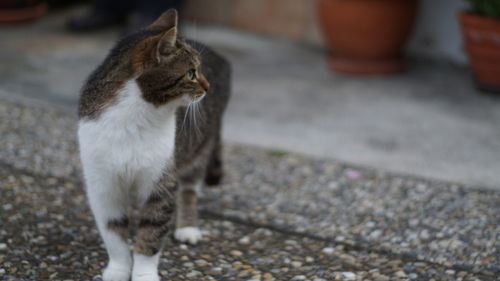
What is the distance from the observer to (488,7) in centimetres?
495

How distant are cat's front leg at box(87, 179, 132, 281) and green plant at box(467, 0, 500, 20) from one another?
346cm

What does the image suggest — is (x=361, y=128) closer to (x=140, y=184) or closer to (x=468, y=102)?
(x=468, y=102)

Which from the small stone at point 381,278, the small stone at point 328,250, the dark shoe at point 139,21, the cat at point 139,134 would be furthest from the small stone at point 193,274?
the dark shoe at point 139,21

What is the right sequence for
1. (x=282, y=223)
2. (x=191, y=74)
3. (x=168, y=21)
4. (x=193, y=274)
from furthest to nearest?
1. (x=282, y=223)
2. (x=193, y=274)
3. (x=168, y=21)
4. (x=191, y=74)

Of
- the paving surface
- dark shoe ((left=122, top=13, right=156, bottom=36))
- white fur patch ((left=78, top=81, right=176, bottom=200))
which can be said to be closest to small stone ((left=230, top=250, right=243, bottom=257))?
white fur patch ((left=78, top=81, right=176, bottom=200))

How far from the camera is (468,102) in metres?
5.15

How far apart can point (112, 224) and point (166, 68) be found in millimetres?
739

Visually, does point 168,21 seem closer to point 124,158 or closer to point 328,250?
point 124,158

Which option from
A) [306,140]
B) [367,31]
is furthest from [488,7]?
[306,140]

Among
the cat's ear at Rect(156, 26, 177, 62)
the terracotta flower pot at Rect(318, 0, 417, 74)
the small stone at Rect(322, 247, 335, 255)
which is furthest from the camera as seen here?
the terracotta flower pot at Rect(318, 0, 417, 74)

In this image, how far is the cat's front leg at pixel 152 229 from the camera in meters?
2.71

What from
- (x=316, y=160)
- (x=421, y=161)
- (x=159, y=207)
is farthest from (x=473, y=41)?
(x=159, y=207)

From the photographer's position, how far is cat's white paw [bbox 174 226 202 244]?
3186 mm

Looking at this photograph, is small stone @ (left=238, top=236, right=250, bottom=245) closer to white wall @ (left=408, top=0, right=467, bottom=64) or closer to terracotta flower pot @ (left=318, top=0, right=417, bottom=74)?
terracotta flower pot @ (left=318, top=0, right=417, bottom=74)
